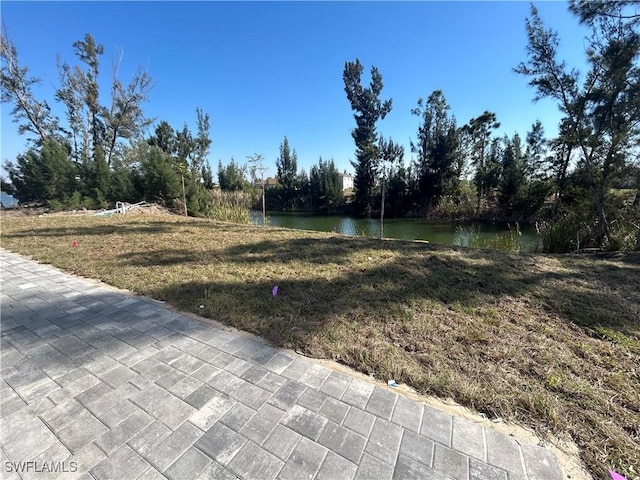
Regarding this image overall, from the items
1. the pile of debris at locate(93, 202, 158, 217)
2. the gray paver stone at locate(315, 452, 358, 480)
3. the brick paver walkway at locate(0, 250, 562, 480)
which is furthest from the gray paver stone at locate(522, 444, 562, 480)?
the pile of debris at locate(93, 202, 158, 217)

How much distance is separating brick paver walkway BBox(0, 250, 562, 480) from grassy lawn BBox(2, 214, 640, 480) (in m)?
0.19

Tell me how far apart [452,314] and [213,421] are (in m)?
1.72

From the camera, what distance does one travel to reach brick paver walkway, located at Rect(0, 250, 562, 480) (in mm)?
936

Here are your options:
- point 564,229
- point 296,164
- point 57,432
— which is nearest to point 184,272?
point 57,432

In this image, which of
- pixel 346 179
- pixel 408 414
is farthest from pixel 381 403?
pixel 346 179

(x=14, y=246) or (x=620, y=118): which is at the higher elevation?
(x=620, y=118)

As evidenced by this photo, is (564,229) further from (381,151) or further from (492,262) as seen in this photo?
(381,151)

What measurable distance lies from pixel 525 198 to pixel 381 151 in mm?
9280

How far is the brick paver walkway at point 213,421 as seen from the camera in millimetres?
936

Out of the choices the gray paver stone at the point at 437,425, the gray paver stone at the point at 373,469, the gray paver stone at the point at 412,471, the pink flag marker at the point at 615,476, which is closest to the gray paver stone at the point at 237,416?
the gray paver stone at the point at 373,469

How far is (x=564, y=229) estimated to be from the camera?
528 centimetres

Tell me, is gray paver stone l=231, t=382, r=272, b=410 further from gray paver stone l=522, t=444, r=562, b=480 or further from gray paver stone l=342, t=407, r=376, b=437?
gray paver stone l=522, t=444, r=562, b=480

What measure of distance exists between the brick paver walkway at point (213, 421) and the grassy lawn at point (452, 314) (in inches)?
7.6

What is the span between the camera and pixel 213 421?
3.68ft
